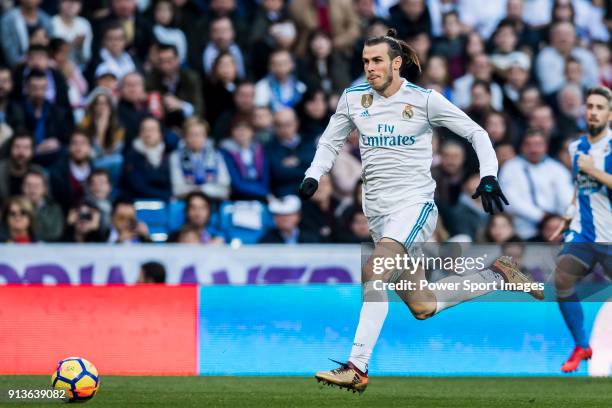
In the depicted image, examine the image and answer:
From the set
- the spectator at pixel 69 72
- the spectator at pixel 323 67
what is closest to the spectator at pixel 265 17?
the spectator at pixel 323 67

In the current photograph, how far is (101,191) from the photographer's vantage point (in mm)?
14906

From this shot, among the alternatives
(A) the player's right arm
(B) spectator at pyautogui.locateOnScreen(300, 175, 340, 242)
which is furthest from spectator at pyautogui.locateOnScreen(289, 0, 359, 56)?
(A) the player's right arm

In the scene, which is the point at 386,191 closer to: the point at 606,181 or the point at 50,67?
the point at 606,181

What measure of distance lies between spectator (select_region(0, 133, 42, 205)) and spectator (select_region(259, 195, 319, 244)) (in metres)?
2.61

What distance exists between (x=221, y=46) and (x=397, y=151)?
759cm

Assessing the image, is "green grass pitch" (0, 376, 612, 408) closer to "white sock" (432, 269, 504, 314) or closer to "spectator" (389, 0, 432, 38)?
"white sock" (432, 269, 504, 314)

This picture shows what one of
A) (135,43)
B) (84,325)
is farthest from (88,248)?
(135,43)

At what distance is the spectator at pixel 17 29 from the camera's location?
54.4ft

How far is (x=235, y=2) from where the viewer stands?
17828mm

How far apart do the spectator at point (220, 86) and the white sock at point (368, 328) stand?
25.0ft

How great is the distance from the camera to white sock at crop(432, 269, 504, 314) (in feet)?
32.2

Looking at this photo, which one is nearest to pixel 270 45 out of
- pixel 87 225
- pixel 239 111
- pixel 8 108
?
pixel 239 111

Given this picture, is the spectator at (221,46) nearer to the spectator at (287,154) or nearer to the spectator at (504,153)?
the spectator at (287,154)

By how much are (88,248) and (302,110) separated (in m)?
3.89
